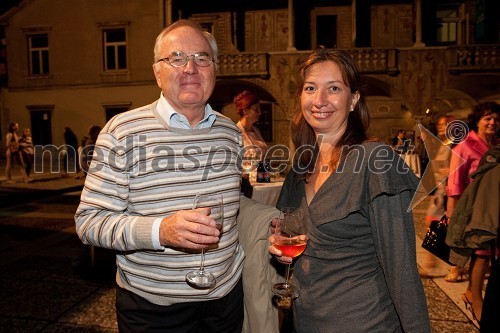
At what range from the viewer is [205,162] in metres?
1.91

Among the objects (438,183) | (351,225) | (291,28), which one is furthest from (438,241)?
(291,28)

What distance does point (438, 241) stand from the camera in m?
4.07

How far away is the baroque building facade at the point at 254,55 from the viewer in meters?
16.1

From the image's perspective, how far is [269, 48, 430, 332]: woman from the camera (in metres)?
1.58

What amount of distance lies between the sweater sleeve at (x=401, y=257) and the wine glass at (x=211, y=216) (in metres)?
0.61

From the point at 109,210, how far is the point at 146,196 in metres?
0.16

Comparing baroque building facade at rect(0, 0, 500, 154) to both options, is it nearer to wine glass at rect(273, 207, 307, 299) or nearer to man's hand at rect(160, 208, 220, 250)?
wine glass at rect(273, 207, 307, 299)

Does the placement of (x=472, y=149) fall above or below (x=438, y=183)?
above

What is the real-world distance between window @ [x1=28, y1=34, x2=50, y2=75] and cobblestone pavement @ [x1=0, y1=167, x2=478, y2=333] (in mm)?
16281

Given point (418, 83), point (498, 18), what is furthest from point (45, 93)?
point (498, 18)

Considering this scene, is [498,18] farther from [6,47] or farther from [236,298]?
[6,47]

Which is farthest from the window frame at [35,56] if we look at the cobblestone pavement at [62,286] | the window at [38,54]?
the cobblestone pavement at [62,286]

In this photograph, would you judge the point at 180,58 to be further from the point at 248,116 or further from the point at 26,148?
the point at 26,148

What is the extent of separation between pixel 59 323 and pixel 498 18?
20226 mm
